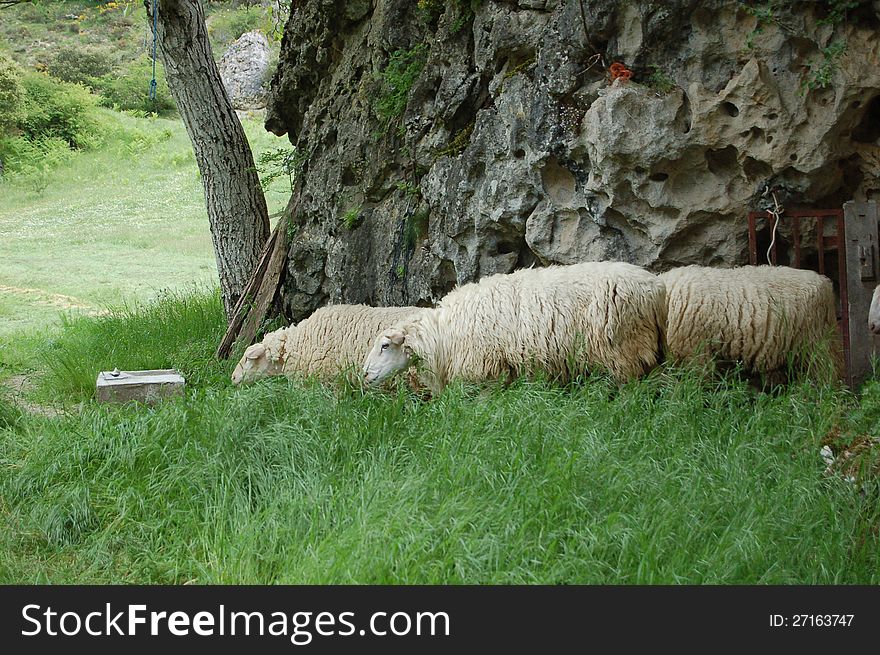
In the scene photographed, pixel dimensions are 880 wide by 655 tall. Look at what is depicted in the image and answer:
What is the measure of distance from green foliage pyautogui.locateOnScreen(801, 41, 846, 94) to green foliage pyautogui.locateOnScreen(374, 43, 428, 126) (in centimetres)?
332

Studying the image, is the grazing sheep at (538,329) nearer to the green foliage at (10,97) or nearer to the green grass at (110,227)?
the green grass at (110,227)

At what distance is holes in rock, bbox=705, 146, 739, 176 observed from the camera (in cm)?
601

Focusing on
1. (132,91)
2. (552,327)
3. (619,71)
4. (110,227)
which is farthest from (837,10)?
(132,91)

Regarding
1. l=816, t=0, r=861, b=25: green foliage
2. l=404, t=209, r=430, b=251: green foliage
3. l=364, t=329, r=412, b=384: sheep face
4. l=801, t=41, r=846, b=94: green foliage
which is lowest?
l=364, t=329, r=412, b=384: sheep face

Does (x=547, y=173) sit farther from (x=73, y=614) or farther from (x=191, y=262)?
(x=191, y=262)

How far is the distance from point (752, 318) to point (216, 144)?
214 inches

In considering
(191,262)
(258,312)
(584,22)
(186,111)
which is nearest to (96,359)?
(258,312)

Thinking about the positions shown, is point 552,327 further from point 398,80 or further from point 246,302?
point 246,302

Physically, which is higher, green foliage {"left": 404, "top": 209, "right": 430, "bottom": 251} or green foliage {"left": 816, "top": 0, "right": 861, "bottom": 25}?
green foliage {"left": 816, "top": 0, "right": 861, "bottom": 25}

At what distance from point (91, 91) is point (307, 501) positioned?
23.0 metres

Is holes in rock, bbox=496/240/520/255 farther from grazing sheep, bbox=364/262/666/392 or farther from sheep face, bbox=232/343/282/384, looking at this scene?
sheep face, bbox=232/343/282/384

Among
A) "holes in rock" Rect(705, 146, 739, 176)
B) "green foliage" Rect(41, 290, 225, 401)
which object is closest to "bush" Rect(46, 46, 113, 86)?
"green foliage" Rect(41, 290, 225, 401)

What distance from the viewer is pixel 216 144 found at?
834cm

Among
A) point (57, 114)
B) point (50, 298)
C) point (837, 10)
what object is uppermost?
point (57, 114)
